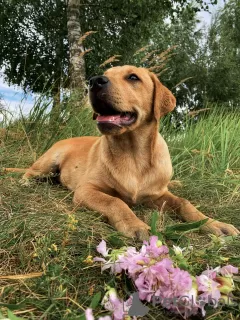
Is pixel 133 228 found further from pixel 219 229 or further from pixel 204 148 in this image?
pixel 204 148

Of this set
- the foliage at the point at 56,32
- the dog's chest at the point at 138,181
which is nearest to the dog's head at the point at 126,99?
the dog's chest at the point at 138,181

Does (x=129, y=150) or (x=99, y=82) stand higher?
(x=99, y=82)

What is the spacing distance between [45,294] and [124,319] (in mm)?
390

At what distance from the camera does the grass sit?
56.0 inches

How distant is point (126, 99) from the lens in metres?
2.63

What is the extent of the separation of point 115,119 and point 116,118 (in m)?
0.02

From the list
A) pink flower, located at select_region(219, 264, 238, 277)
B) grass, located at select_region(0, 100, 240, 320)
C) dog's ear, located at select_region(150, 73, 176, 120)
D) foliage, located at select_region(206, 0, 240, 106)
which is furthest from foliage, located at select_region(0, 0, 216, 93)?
pink flower, located at select_region(219, 264, 238, 277)

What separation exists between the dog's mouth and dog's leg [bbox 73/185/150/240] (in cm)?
51

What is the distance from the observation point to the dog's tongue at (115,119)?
8.55 ft

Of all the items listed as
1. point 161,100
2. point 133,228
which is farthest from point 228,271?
point 161,100

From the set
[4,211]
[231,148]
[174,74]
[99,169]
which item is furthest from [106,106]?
[174,74]

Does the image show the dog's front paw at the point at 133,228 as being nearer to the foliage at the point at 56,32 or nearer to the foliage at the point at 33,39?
the foliage at the point at 56,32

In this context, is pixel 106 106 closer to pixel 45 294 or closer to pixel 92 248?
pixel 92 248

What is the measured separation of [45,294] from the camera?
1.44 meters
